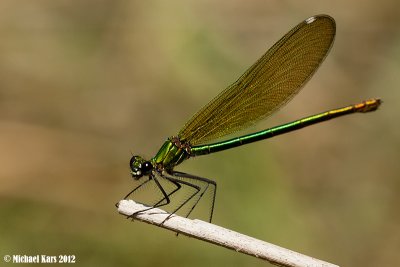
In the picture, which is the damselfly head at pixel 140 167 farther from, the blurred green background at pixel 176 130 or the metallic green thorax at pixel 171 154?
the blurred green background at pixel 176 130

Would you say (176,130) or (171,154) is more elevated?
(176,130)

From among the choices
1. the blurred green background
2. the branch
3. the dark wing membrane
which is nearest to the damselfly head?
the dark wing membrane

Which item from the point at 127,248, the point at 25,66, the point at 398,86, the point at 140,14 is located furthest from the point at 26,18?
the point at 398,86

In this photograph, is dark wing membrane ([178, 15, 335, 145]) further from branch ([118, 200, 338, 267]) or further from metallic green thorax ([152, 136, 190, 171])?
branch ([118, 200, 338, 267])

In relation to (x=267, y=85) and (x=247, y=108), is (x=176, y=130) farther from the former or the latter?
(x=267, y=85)

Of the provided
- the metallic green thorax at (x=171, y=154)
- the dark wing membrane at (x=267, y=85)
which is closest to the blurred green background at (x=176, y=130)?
the metallic green thorax at (x=171, y=154)

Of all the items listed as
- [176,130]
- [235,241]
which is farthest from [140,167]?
[176,130]
